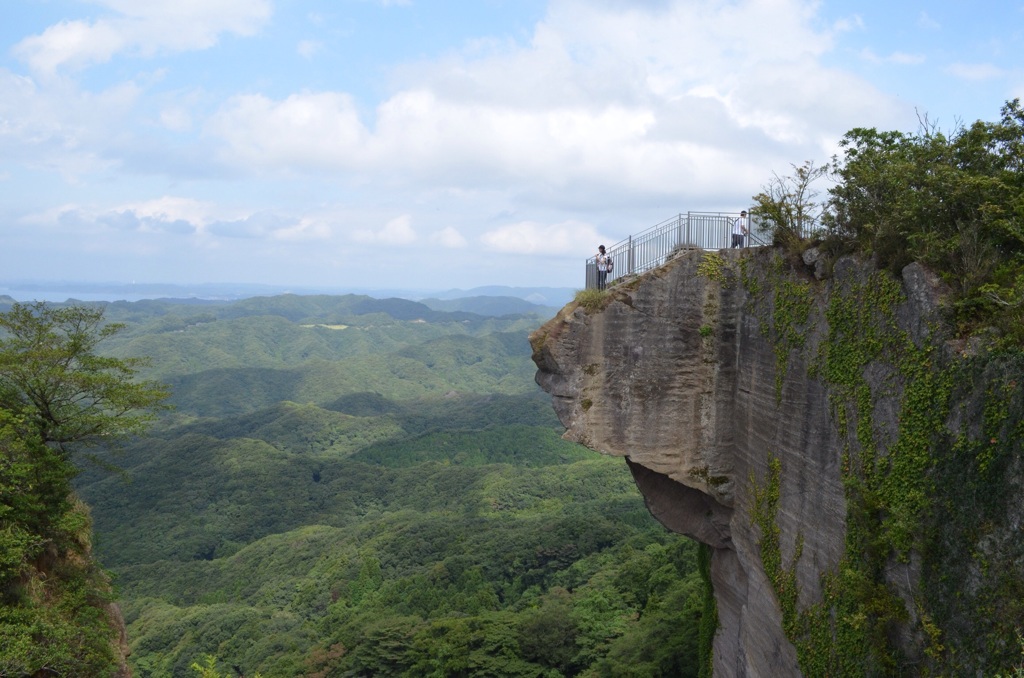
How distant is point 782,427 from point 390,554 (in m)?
59.6

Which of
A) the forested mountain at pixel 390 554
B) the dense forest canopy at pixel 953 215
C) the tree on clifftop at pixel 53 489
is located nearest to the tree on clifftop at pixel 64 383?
the tree on clifftop at pixel 53 489

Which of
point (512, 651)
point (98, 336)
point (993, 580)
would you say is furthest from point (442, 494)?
point (993, 580)

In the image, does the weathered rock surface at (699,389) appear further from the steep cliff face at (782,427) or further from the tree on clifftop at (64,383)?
the tree on clifftop at (64,383)

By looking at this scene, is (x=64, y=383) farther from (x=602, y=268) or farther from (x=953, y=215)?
(x=953, y=215)

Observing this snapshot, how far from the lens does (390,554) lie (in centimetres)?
6731

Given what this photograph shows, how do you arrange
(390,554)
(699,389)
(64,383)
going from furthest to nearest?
(390,554) → (64,383) → (699,389)

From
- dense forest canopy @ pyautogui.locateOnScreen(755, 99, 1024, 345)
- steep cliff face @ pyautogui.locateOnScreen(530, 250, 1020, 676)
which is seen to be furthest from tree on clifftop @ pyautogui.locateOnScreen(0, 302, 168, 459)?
dense forest canopy @ pyautogui.locateOnScreen(755, 99, 1024, 345)

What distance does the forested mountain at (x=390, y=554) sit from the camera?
32.8 meters

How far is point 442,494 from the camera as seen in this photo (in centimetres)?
9331

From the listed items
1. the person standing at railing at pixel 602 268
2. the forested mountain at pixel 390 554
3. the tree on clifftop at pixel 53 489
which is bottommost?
the forested mountain at pixel 390 554

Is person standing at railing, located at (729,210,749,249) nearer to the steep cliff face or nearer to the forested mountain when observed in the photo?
the steep cliff face

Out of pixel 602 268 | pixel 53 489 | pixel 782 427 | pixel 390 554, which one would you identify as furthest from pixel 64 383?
pixel 390 554

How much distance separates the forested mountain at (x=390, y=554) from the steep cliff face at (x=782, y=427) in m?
4.95

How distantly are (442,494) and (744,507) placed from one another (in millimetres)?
81271
